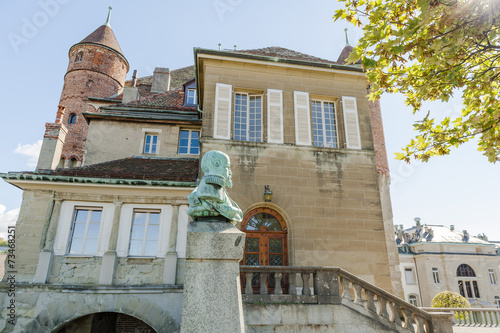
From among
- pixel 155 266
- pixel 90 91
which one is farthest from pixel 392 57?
pixel 90 91

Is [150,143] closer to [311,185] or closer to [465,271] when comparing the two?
[311,185]

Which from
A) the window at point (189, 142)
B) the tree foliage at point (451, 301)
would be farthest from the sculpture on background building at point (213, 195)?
the tree foliage at point (451, 301)

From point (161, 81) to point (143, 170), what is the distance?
9.37 metres

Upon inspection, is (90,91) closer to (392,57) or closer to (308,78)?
(308,78)

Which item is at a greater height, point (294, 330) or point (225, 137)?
point (225, 137)

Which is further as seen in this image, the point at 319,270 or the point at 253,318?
the point at 319,270

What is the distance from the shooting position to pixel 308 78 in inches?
497

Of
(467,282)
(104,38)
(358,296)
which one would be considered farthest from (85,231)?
(467,282)

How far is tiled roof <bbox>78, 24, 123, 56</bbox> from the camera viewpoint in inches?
938

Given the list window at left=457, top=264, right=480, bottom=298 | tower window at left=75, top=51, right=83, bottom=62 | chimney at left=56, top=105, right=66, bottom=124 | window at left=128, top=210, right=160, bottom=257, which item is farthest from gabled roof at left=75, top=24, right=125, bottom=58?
window at left=457, top=264, right=480, bottom=298

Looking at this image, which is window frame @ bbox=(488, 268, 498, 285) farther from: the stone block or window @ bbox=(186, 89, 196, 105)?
the stone block

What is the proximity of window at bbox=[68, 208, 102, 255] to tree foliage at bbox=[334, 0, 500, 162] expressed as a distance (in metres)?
9.06

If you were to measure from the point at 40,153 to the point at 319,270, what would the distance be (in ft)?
36.7

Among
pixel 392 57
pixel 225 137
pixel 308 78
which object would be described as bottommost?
pixel 392 57
